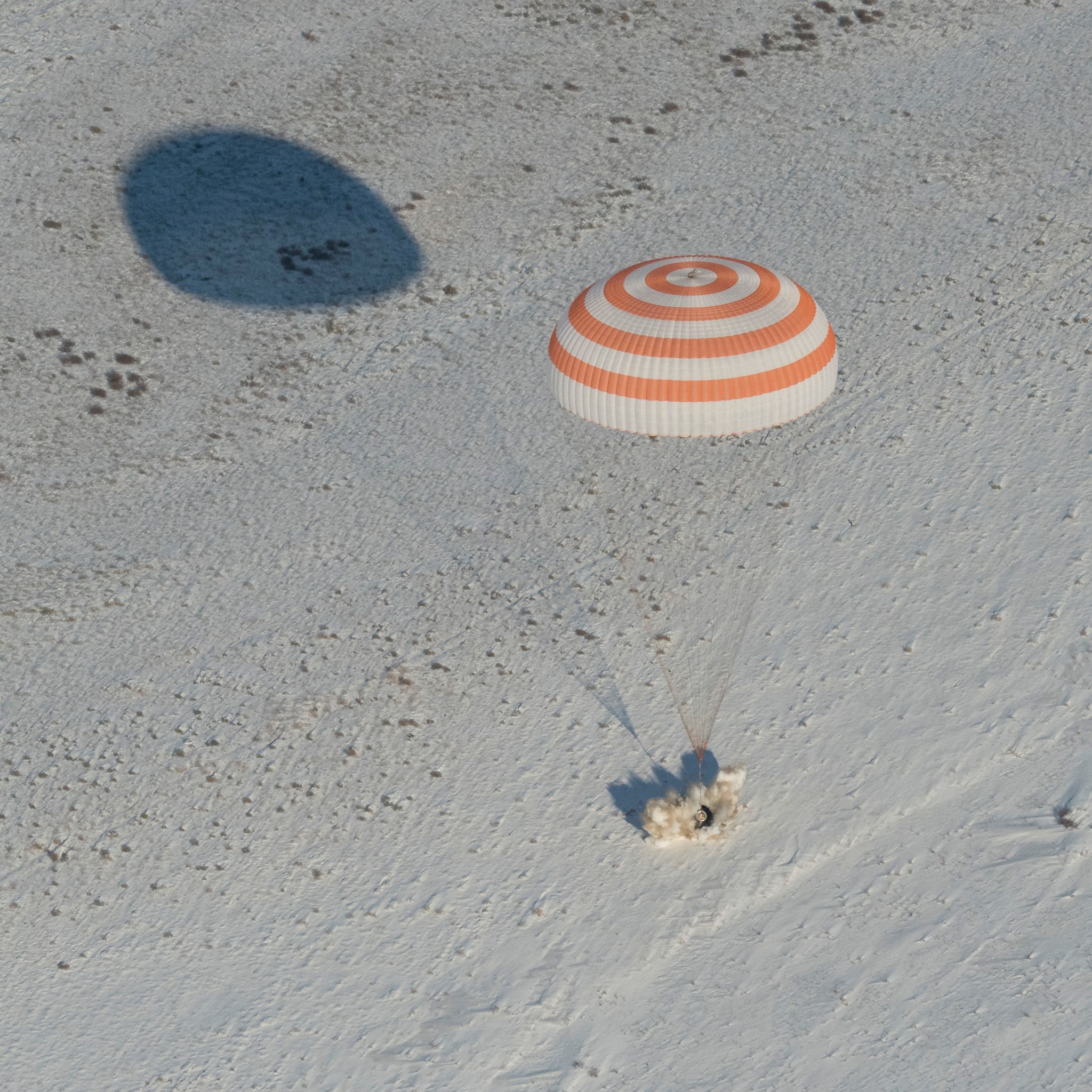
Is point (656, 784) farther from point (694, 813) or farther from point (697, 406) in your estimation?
point (697, 406)

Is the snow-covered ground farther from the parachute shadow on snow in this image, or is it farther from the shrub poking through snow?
the shrub poking through snow

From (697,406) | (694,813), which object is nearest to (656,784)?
(694,813)

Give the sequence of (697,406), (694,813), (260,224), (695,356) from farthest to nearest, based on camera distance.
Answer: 1. (260,224)
2. (694,813)
3. (697,406)
4. (695,356)

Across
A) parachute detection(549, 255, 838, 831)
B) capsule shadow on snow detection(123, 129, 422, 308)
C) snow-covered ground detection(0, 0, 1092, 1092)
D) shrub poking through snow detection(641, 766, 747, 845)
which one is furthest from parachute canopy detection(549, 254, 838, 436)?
capsule shadow on snow detection(123, 129, 422, 308)

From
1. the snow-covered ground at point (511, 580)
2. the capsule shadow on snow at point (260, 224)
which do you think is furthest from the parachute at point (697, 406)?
the capsule shadow on snow at point (260, 224)

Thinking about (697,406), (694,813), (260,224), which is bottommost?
(260,224)

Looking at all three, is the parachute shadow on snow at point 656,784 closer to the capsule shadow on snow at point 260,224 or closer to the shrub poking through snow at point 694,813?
the shrub poking through snow at point 694,813
